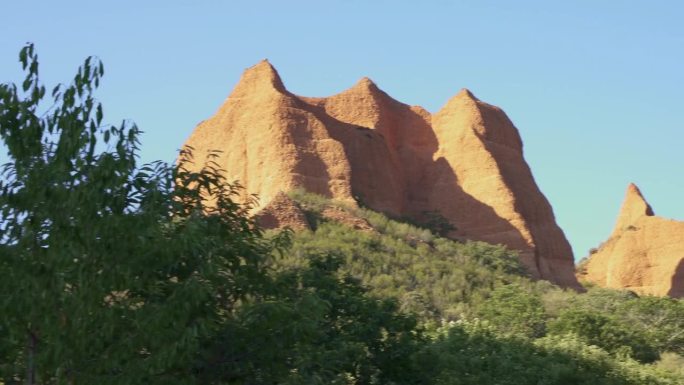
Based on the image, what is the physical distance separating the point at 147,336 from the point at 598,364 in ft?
59.7

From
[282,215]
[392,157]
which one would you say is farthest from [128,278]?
[392,157]

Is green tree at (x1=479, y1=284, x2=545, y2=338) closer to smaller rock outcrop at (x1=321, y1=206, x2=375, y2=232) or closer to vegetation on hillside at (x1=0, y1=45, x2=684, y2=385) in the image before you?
smaller rock outcrop at (x1=321, y1=206, x2=375, y2=232)

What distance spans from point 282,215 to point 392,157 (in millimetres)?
17793

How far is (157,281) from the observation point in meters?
14.1

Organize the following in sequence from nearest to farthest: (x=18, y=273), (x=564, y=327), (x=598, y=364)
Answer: (x=18, y=273), (x=598, y=364), (x=564, y=327)

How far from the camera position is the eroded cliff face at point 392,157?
6031 cm

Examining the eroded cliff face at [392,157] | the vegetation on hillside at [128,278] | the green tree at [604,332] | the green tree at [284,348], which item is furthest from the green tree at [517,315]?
the eroded cliff face at [392,157]

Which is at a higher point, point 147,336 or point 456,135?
point 456,135

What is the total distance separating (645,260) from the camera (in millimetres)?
73875

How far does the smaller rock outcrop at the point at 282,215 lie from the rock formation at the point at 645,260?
26.4m

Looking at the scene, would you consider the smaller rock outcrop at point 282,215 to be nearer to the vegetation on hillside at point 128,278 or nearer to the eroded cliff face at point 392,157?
the eroded cliff face at point 392,157

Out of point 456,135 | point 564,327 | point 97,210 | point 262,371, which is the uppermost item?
point 456,135

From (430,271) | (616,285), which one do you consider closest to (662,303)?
(430,271)

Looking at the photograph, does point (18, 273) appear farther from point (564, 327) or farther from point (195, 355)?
point (564, 327)
